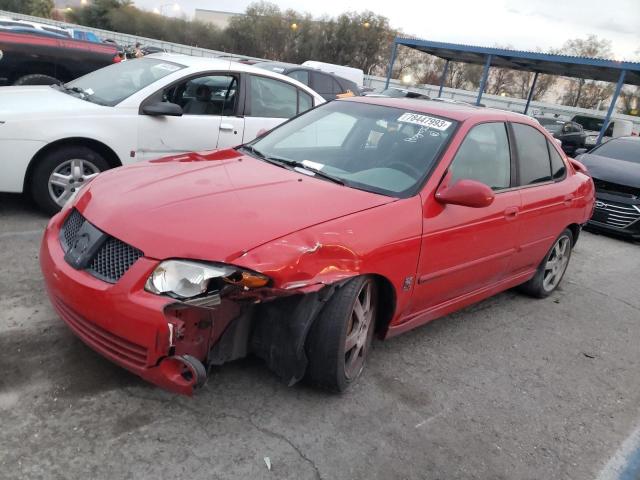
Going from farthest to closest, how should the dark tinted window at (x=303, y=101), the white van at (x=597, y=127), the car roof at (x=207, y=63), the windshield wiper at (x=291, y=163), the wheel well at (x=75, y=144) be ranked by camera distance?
the white van at (x=597, y=127), the dark tinted window at (x=303, y=101), the car roof at (x=207, y=63), the wheel well at (x=75, y=144), the windshield wiper at (x=291, y=163)

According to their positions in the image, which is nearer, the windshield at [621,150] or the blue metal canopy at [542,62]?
the windshield at [621,150]

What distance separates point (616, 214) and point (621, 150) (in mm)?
1919

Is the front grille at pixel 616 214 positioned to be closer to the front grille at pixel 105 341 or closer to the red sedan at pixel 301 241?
the red sedan at pixel 301 241

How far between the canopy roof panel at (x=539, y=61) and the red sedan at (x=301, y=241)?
1717 centimetres

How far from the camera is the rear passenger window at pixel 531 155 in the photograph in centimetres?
416

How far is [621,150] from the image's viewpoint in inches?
365

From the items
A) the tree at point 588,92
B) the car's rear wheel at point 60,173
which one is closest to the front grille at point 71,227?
the car's rear wheel at point 60,173

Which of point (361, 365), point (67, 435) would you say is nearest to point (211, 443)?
point (67, 435)

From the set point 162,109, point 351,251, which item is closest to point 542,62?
point 162,109

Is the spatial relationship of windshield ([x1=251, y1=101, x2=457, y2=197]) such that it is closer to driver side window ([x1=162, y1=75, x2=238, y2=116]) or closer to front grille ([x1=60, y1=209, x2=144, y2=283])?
front grille ([x1=60, y1=209, x2=144, y2=283])

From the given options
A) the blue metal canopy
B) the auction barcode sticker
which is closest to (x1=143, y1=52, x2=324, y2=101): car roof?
the auction barcode sticker

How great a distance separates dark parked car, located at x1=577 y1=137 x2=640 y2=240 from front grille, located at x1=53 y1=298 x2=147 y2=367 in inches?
296

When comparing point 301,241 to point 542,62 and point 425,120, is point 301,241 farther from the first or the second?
point 542,62

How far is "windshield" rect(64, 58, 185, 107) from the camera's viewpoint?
17.2ft
